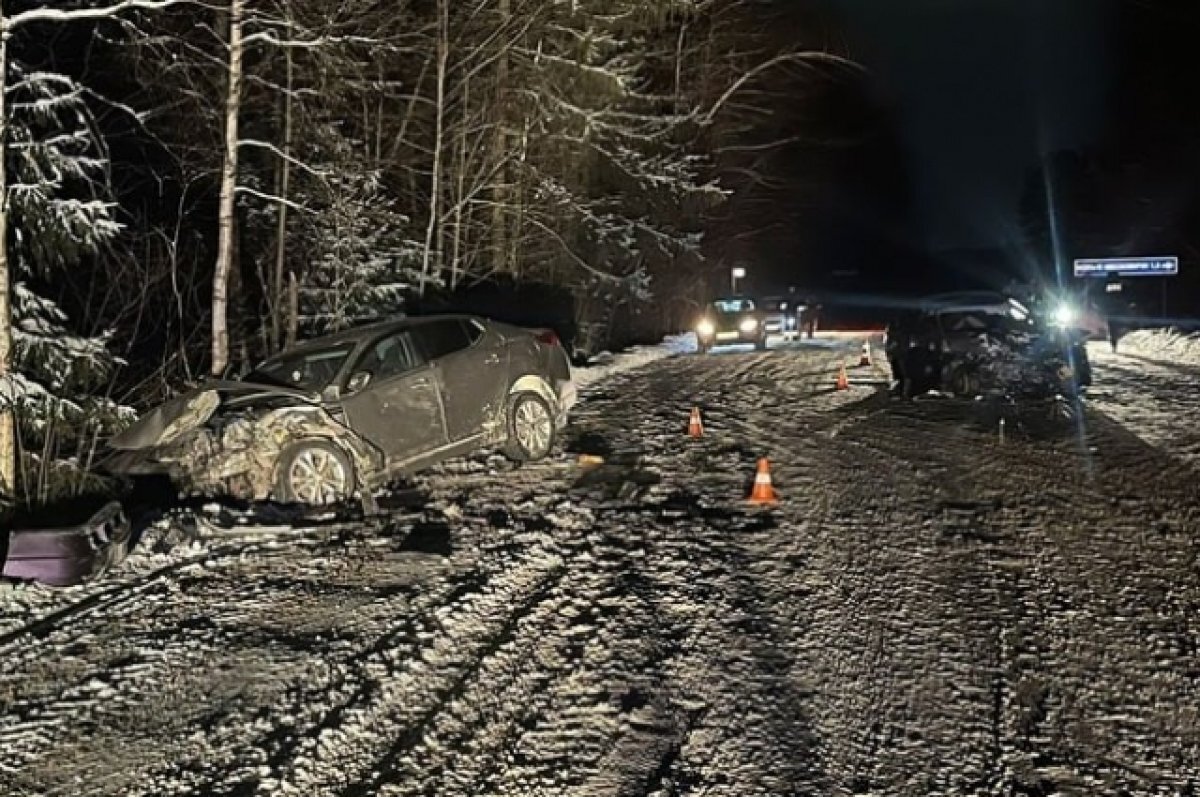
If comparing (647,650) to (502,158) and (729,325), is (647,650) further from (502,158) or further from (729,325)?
(729,325)

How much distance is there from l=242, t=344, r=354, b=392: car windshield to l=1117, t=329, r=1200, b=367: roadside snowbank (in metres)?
20.3

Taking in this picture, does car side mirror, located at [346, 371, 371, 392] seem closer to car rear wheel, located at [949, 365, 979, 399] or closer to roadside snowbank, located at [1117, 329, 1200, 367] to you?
car rear wheel, located at [949, 365, 979, 399]

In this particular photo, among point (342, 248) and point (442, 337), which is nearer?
point (442, 337)

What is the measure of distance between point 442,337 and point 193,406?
2464 mm

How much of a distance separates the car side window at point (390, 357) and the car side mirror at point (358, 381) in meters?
0.08

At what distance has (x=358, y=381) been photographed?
406 inches

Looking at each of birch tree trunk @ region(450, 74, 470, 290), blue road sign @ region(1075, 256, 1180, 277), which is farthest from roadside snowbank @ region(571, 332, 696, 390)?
blue road sign @ region(1075, 256, 1180, 277)

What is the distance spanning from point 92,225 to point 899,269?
127m

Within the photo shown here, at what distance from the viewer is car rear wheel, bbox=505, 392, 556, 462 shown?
11826mm

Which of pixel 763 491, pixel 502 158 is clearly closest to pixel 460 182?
pixel 502 158

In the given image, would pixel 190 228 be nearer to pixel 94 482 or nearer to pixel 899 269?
pixel 94 482

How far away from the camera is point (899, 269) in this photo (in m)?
131

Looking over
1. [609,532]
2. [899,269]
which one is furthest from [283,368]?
[899,269]

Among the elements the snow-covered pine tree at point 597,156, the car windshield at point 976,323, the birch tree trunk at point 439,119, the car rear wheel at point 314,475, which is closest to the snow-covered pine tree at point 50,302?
the car rear wheel at point 314,475
